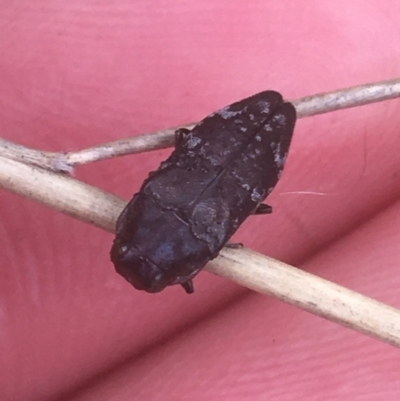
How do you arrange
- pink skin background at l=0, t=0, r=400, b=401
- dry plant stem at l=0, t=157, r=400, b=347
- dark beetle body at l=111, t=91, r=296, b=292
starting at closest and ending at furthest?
dry plant stem at l=0, t=157, r=400, b=347 < dark beetle body at l=111, t=91, r=296, b=292 < pink skin background at l=0, t=0, r=400, b=401

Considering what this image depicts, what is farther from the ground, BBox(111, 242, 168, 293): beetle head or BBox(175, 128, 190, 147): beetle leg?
BBox(175, 128, 190, 147): beetle leg

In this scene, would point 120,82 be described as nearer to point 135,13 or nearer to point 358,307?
point 135,13

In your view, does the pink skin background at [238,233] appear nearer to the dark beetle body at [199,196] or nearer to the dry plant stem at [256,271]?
the dark beetle body at [199,196]

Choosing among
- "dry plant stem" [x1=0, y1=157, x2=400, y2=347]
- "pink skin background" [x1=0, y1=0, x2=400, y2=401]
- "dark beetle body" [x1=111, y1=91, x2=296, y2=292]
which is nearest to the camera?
"dry plant stem" [x1=0, y1=157, x2=400, y2=347]

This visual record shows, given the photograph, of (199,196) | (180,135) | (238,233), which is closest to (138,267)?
(199,196)

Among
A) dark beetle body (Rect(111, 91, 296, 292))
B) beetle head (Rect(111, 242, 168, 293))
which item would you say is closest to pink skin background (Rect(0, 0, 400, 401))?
dark beetle body (Rect(111, 91, 296, 292))

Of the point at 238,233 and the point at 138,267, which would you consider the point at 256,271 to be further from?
the point at 238,233

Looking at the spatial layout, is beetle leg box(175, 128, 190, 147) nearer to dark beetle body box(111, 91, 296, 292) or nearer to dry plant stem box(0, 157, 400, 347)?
dark beetle body box(111, 91, 296, 292)
